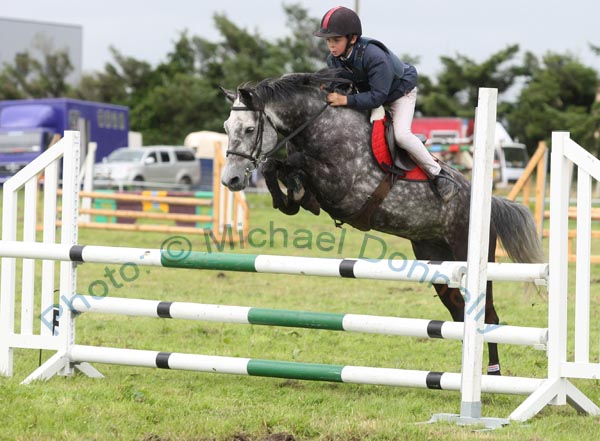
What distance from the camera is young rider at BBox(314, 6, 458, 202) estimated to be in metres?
4.59

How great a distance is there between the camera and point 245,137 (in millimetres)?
4551

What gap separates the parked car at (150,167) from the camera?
73.5 feet

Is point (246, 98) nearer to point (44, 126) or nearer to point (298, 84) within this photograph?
point (298, 84)

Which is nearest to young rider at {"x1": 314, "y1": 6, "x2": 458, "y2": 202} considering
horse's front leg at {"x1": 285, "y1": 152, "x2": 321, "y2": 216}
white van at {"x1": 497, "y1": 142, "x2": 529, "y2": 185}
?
horse's front leg at {"x1": 285, "y1": 152, "x2": 321, "y2": 216}

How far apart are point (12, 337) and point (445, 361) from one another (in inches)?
94.8

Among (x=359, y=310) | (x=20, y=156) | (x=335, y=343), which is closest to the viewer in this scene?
(x=335, y=343)

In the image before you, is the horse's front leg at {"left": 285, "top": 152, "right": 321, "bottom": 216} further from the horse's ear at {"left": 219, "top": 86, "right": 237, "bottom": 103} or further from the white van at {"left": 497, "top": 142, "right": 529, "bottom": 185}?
the white van at {"left": 497, "top": 142, "right": 529, "bottom": 185}

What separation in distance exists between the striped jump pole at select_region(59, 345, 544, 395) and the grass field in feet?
0.41

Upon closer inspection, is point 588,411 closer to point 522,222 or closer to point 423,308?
point 522,222

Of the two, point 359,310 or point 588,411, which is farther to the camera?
point 359,310

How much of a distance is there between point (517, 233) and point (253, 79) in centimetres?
2932

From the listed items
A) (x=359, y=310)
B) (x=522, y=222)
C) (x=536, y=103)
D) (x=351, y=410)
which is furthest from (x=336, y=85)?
(x=536, y=103)

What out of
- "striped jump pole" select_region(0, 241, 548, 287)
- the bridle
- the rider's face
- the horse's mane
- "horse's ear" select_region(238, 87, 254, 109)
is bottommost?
"striped jump pole" select_region(0, 241, 548, 287)

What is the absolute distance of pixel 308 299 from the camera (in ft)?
26.3
